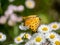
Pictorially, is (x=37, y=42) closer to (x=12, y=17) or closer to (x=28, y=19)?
(x=28, y=19)

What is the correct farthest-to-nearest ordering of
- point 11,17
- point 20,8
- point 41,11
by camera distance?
point 41,11 < point 20,8 < point 11,17

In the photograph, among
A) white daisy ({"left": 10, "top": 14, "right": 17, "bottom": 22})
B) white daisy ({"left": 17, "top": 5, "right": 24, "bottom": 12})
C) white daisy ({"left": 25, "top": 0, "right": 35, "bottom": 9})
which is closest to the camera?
white daisy ({"left": 10, "top": 14, "right": 17, "bottom": 22})

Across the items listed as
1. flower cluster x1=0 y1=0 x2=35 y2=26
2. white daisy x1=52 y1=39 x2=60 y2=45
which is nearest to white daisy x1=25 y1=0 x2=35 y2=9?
flower cluster x1=0 y1=0 x2=35 y2=26

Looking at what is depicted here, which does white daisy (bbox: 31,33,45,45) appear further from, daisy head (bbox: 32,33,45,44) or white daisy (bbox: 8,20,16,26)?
white daisy (bbox: 8,20,16,26)

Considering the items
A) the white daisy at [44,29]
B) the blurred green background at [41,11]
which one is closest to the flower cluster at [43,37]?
the white daisy at [44,29]

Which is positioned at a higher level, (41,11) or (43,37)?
(43,37)

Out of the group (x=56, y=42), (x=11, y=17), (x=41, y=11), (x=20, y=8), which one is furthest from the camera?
(x=41, y=11)

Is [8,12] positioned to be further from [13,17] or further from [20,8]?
[20,8]

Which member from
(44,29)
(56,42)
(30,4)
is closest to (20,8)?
(30,4)

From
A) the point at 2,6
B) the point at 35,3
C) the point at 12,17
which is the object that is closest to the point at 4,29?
the point at 12,17

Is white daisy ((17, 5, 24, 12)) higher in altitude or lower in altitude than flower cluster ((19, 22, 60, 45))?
lower

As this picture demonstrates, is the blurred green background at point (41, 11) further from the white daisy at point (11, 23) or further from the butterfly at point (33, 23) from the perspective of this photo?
the butterfly at point (33, 23)
